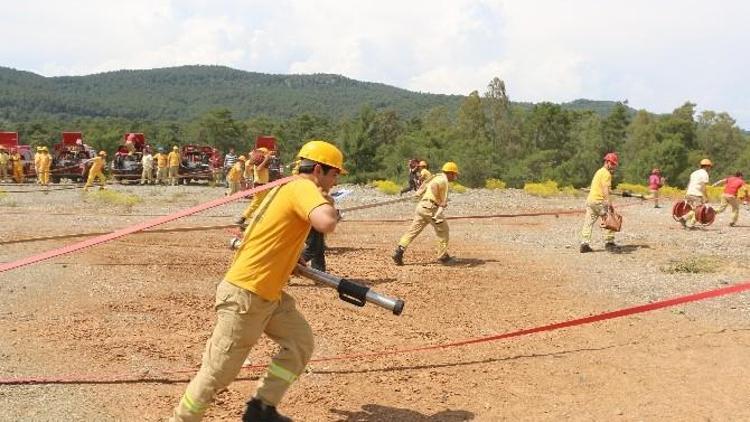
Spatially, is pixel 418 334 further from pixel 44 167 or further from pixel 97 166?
pixel 44 167

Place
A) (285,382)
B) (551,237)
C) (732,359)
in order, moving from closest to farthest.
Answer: (285,382), (732,359), (551,237)

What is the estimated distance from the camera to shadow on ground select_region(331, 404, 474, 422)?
5.16m

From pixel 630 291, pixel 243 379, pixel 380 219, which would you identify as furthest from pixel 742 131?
pixel 243 379

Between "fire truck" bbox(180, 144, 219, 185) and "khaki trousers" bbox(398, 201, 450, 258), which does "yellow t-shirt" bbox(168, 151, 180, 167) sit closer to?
"fire truck" bbox(180, 144, 219, 185)

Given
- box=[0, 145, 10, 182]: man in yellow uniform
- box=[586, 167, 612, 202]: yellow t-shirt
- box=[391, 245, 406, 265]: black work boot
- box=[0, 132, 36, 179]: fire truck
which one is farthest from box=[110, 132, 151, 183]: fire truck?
box=[586, 167, 612, 202]: yellow t-shirt

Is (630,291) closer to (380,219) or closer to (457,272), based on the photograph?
(457,272)

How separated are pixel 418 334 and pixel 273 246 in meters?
3.57

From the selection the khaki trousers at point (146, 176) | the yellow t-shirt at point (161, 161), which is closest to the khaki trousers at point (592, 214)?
the yellow t-shirt at point (161, 161)

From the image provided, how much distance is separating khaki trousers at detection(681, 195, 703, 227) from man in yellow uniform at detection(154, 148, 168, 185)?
22115mm

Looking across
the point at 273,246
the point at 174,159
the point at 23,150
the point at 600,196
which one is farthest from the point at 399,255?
the point at 23,150

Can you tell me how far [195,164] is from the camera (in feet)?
113

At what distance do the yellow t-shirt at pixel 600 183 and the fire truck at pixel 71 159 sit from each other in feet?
84.6

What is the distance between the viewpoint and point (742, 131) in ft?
255

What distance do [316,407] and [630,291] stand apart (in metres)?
6.43
